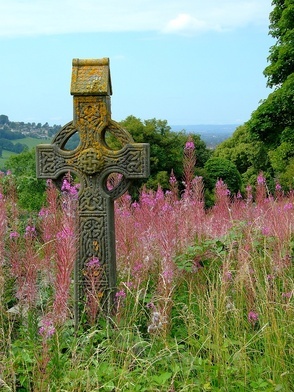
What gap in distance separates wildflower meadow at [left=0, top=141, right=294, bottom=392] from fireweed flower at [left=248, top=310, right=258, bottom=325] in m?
0.01

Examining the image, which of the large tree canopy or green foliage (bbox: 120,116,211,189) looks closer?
green foliage (bbox: 120,116,211,189)

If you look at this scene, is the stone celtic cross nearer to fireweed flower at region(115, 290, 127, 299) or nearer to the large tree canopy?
fireweed flower at region(115, 290, 127, 299)

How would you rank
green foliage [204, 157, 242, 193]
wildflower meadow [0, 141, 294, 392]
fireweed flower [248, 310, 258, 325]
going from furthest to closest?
green foliage [204, 157, 242, 193] < fireweed flower [248, 310, 258, 325] < wildflower meadow [0, 141, 294, 392]

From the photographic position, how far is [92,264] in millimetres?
4562

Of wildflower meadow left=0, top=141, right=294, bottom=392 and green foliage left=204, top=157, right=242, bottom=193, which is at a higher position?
wildflower meadow left=0, top=141, right=294, bottom=392

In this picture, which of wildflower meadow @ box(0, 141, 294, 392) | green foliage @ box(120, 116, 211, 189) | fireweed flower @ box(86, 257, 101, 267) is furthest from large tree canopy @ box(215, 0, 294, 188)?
fireweed flower @ box(86, 257, 101, 267)

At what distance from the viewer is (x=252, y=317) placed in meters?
4.16

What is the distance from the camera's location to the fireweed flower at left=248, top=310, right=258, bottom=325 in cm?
408

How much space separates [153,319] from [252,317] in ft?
2.62

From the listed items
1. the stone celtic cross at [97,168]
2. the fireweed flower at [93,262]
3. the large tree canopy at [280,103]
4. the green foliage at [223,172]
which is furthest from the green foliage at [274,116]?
the fireweed flower at [93,262]

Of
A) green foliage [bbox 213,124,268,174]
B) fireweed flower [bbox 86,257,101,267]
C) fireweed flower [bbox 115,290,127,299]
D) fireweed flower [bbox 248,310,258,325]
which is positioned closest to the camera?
fireweed flower [bbox 248,310,258,325]

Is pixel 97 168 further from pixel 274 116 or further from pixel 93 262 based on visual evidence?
pixel 274 116

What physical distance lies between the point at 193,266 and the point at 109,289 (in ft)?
2.44

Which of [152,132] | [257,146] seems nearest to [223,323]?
[152,132]
